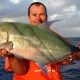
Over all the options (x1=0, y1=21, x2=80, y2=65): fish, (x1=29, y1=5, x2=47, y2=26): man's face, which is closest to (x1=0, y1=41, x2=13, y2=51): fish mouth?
(x1=0, y1=21, x2=80, y2=65): fish

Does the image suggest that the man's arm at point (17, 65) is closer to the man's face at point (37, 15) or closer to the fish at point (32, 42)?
the fish at point (32, 42)

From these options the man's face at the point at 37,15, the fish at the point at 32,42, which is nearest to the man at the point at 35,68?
the man's face at the point at 37,15

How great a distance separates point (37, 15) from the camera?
484 centimetres

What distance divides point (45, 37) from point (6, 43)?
0.55 m

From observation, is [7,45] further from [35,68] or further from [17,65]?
[35,68]

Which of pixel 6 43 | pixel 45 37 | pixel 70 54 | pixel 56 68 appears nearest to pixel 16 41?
pixel 6 43

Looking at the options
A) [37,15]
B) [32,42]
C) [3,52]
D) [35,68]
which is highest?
[37,15]

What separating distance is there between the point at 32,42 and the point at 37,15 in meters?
1.20

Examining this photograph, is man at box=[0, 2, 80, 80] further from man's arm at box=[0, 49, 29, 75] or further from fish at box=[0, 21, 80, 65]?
fish at box=[0, 21, 80, 65]

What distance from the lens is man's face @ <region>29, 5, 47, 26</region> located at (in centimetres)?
476

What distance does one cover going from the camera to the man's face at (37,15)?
15.6 feet

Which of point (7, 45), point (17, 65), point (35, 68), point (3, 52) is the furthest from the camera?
point (35, 68)

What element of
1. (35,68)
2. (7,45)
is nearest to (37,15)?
(35,68)

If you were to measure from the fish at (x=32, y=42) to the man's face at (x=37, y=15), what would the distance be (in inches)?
34.9
